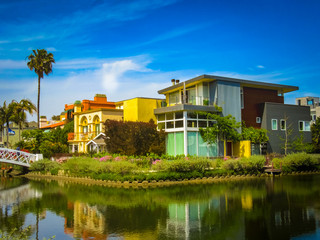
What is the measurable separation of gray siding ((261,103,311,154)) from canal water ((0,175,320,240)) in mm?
11267

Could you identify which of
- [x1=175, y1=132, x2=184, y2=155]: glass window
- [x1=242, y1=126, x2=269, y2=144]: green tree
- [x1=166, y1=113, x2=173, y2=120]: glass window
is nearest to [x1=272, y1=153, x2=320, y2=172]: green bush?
[x1=242, y1=126, x2=269, y2=144]: green tree

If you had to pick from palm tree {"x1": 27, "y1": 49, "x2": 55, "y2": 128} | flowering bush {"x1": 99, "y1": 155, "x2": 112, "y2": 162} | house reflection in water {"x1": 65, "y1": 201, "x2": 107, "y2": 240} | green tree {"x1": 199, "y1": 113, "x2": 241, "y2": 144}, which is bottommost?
house reflection in water {"x1": 65, "y1": 201, "x2": 107, "y2": 240}

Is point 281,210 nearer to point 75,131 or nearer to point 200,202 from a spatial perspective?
point 200,202

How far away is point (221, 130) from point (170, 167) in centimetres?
903

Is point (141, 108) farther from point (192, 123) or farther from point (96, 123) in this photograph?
point (96, 123)

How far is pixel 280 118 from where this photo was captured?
35969mm

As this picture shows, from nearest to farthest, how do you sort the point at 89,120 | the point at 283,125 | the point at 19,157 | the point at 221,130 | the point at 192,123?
the point at 192,123 < the point at 221,130 < the point at 283,125 < the point at 19,157 < the point at 89,120

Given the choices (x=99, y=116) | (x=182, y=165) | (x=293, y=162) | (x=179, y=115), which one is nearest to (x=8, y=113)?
(x=99, y=116)

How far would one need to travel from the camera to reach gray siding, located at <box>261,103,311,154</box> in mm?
35125

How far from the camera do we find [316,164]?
31.7 m

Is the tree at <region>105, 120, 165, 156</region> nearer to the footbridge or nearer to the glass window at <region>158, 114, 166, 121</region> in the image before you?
the glass window at <region>158, 114, 166, 121</region>

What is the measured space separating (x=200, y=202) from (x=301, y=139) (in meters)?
23.2

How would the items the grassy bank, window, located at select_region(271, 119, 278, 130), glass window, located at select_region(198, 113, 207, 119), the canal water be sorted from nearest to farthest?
the canal water
the grassy bank
glass window, located at select_region(198, 113, 207, 119)
window, located at select_region(271, 119, 278, 130)

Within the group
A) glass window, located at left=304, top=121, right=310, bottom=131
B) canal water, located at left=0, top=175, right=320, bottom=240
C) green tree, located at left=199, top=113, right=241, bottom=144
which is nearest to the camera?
canal water, located at left=0, top=175, right=320, bottom=240
